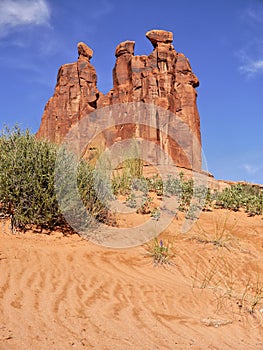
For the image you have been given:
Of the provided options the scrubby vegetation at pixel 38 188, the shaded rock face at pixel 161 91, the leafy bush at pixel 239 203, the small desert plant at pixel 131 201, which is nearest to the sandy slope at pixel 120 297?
the scrubby vegetation at pixel 38 188

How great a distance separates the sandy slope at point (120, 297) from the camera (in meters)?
3.31

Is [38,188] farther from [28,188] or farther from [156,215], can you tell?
[156,215]

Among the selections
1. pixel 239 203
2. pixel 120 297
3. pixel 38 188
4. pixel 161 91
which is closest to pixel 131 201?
pixel 38 188

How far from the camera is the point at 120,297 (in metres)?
4.49

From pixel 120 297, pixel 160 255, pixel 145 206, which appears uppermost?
pixel 145 206

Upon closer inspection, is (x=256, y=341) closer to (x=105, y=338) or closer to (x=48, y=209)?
(x=105, y=338)

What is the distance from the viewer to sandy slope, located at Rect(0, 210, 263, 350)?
130 inches

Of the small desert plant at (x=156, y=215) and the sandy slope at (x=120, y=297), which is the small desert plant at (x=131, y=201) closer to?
the small desert plant at (x=156, y=215)

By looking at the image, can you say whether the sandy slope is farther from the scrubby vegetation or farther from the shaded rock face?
the shaded rock face

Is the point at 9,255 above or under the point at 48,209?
under

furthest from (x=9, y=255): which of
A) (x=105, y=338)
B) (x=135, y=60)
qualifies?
(x=135, y=60)

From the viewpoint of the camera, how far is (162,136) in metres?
45.7

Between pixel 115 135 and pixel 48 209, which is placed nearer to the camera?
pixel 48 209

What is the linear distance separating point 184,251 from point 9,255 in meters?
3.50
